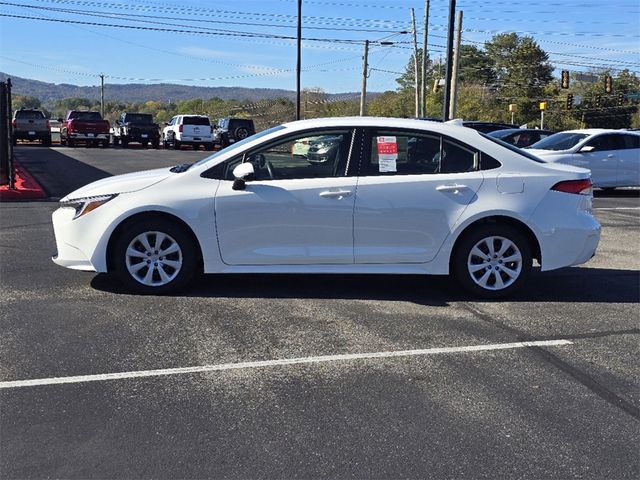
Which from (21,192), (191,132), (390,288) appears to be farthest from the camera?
(191,132)

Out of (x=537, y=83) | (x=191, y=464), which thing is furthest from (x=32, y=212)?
(x=537, y=83)

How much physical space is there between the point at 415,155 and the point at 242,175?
5.28 ft

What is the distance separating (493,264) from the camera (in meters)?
6.43

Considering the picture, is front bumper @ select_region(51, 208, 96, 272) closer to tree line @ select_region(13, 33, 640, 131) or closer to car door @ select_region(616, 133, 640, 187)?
car door @ select_region(616, 133, 640, 187)

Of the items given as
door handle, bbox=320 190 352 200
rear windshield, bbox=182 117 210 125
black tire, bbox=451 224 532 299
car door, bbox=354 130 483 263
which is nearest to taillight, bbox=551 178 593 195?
black tire, bbox=451 224 532 299

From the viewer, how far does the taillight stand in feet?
21.1

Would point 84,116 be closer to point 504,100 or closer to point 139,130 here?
point 139,130

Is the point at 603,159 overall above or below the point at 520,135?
below

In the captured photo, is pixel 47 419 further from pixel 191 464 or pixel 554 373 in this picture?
pixel 554 373

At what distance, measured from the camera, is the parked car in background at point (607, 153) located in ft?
54.7

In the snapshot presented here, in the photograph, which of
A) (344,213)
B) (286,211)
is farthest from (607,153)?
(286,211)

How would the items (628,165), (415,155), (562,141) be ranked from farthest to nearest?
(562,141)
(628,165)
(415,155)

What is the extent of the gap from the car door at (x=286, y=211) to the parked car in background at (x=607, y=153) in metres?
11.6

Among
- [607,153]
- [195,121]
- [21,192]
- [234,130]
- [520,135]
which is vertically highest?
[195,121]
